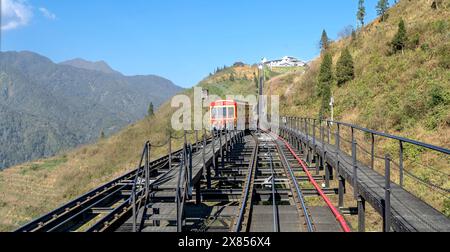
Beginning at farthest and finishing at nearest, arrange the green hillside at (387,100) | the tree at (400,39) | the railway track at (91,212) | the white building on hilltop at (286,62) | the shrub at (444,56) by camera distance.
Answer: the white building on hilltop at (286,62) < the tree at (400,39) < the shrub at (444,56) < the green hillside at (387,100) < the railway track at (91,212)

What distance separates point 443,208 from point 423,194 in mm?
1296

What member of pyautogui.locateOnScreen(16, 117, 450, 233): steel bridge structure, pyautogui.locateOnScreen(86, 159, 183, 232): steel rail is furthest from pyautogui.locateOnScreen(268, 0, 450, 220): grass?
pyautogui.locateOnScreen(86, 159, 183, 232): steel rail

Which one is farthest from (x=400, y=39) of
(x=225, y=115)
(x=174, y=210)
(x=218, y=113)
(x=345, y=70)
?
(x=174, y=210)

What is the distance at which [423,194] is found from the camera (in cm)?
1079

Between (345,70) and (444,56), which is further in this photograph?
(345,70)

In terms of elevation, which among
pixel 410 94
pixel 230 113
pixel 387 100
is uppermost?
pixel 410 94

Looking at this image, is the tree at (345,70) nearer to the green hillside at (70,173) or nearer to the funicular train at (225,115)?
the funicular train at (225,115)

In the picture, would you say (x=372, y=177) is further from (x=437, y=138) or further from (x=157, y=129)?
(x=157, y=129)

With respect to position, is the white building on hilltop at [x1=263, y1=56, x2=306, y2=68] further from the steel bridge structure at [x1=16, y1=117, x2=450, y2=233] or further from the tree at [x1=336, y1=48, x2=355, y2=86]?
the steel bridge structure at [x1=16, y1=117, x2=450, y2=233]

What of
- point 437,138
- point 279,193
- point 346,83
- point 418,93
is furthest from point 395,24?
point 279,193

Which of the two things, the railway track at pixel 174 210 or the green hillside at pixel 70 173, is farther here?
the green hillside at pixel 70 173

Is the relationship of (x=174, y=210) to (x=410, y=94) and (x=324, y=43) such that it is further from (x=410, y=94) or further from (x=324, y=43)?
(x=324, y=43)

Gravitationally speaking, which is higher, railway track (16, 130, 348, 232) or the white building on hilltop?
the white building on hilltop

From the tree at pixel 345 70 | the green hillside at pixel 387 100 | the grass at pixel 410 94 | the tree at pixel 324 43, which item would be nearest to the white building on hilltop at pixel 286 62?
the tree at pixel 324 43
